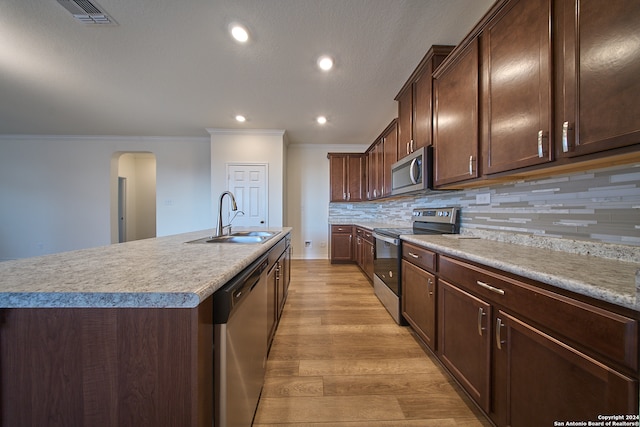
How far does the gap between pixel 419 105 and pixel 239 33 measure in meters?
1.74

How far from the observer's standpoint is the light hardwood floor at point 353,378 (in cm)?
116

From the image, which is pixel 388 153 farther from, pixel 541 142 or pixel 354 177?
pixel 541 142

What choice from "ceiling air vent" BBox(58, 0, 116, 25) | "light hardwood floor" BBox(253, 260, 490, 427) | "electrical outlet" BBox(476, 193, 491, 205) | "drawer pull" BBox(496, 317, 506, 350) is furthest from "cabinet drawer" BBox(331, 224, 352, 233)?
"ceiling air vent" BBox(58, 0, 116, 25)

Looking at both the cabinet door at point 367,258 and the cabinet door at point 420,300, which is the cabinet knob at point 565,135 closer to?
the cabinet door at point 420,300

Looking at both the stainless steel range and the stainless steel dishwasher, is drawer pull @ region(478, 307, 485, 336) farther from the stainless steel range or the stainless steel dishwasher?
the stainless steel dishwasher

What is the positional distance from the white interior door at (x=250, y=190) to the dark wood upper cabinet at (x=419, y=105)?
8.58ft

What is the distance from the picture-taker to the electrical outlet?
174 cm

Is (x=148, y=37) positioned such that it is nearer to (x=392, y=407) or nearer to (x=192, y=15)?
(x=192, y=15)

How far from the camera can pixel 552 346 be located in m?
0.75

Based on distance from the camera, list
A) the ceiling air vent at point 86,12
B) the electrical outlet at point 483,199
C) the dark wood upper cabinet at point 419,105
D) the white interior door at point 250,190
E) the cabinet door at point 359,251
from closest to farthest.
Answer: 1. the ceiling air vent at point 86,12
2. the electrical outlet at point 483,199
3. the dark wood upper cabinet at point 419,105
4. the cabinet door at point 359,251
5. the white interior door at point 250,190

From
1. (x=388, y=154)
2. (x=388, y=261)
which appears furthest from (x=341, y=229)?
(x=388, y=261)

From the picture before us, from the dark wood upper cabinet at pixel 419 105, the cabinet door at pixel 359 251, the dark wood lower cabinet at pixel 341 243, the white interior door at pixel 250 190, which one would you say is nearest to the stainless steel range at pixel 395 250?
the dark wood upper cabinet at pixel 419 105

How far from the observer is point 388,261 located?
89.9 inches

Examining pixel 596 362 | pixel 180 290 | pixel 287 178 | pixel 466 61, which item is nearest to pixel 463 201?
pixel 466 61
